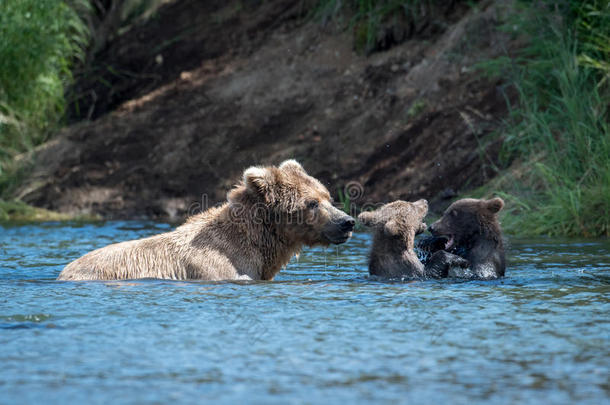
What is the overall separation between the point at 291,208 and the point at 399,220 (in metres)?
1.01

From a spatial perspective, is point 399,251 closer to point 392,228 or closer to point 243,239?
point 392,228

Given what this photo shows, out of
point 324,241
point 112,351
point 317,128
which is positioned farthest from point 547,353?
point 317,128

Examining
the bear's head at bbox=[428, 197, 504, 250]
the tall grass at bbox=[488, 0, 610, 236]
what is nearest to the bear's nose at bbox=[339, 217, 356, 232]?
the bear's head at bbox=[428, 197, 504, 250]

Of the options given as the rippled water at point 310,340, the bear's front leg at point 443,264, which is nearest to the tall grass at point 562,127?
the rippled water at point 310,340

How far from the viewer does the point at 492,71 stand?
15500 millimetres

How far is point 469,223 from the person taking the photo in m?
8.47

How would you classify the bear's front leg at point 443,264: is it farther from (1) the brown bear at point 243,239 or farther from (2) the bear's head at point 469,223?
(1) the brown bear at point 243,239

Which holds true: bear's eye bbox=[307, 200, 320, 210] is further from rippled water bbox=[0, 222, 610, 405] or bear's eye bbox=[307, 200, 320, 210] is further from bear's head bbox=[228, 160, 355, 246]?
rippled water bbox=[0, 222, 610, 405]

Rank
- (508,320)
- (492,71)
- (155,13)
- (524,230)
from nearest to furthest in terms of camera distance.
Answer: (508,320) → (524,230) → (492,71) → (155,13)

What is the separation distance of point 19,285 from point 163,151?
11823 millimetres

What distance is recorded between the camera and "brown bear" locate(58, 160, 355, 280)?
25.5 feet

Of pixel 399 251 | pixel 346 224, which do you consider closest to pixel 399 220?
pixel 399 251

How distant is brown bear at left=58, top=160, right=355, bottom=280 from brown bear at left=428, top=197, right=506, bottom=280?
124 cm

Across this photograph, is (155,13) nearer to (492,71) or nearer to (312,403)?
(492,71)
